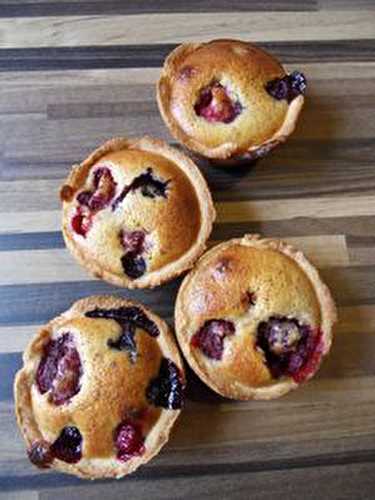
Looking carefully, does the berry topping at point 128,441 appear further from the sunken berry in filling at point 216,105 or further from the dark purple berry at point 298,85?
the dark purple berry at point 298,85

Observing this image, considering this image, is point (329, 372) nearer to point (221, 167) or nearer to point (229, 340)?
point (229, 340)

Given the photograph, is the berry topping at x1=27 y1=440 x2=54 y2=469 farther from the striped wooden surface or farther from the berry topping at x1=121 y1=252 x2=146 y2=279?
the berry topping at x1=121 y1=252 x2=146 y2=279

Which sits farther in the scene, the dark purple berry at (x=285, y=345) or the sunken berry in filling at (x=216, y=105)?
the sunken berry in filling at (x=216, y=105)

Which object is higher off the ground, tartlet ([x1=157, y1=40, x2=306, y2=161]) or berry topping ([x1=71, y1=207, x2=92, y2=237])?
tartlet ([x1=157, y1=40, x2=306, y2=161])

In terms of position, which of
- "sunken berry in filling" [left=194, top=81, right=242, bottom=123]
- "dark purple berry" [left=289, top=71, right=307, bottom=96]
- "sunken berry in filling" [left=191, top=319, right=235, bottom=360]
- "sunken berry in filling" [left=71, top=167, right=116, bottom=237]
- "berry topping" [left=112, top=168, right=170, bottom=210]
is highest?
"dark purple berry" [left=289, top=71, right=307, bottom=96]

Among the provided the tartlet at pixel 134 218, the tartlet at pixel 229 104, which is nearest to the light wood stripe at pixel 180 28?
the tartlet at pixel 229 104

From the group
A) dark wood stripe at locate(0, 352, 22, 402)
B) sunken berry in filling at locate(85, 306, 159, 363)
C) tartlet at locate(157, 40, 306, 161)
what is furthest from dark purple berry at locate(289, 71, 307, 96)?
dark wood stripe at locate(0, 352, 22, 402)
